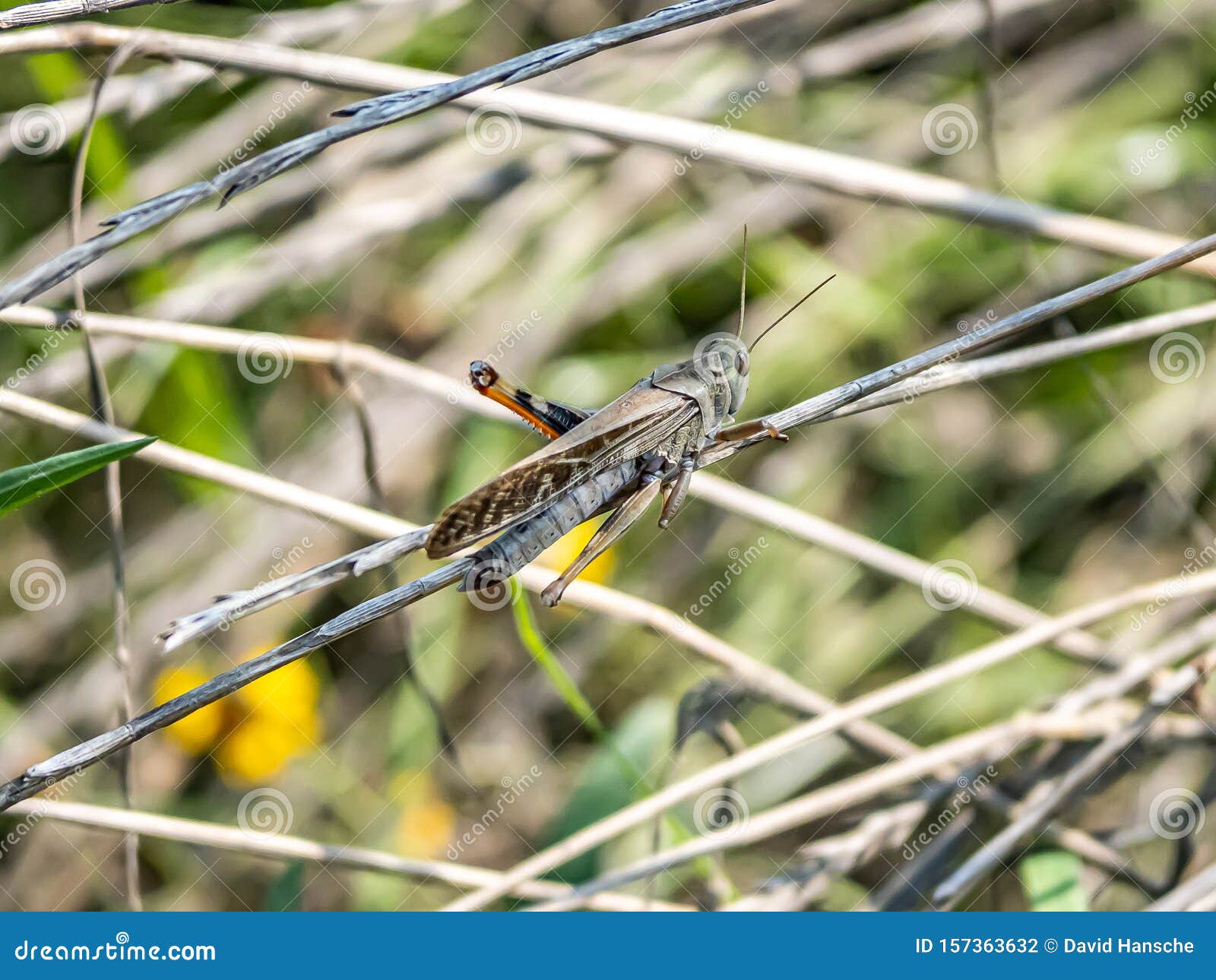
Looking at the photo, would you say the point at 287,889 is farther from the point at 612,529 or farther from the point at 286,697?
the point at 612,529

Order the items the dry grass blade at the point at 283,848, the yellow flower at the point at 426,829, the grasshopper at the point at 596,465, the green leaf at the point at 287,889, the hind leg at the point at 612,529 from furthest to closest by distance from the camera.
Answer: the yellow flower at the point at 426,829, the green leaf at the point at 287,889, the dry grass blade at the point at 283,848, the hind leg at the point at 612,529, the grasshopper at the point at 596,465

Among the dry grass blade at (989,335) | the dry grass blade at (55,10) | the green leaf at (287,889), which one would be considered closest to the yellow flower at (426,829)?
the green leaf at (287,889)

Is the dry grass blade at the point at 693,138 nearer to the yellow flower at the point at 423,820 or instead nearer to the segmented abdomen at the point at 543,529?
the segmented abdomen at the point at 543,529

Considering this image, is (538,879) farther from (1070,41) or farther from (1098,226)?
(1070,41)

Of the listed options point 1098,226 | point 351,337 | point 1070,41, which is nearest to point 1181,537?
point 1098,226

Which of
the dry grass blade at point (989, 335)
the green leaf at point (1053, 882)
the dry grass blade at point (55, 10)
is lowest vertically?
the green leaf at point (1053, 882)

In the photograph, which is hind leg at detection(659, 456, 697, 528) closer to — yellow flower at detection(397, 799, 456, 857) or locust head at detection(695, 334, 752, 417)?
locust head at detection(695, 334, 752, 417)

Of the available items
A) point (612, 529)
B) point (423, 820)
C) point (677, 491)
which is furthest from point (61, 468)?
point (423, 820)
